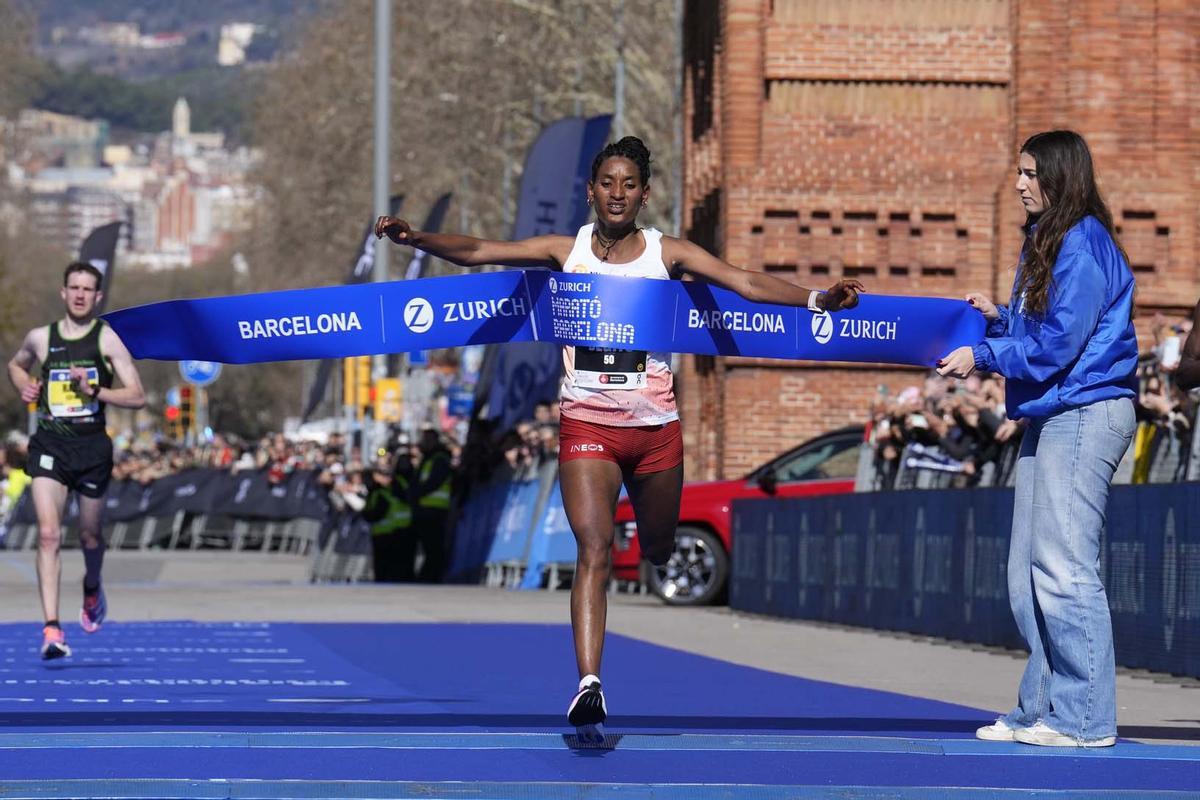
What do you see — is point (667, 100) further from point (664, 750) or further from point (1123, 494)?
point (664, 750)

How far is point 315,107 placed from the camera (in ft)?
234

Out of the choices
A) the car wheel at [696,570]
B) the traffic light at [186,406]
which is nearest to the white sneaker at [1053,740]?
the car wheel at [696,570]

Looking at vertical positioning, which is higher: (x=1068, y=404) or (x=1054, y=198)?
(x=1054, y=198)

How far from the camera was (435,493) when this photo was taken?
28.9 metres

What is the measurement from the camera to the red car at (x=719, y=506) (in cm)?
2286

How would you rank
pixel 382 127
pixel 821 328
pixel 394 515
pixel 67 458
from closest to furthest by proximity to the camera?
pixel 821 328 < pixel 67 458 < pixel 394 515 < pixel 382 127

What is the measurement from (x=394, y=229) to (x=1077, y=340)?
2.34 meters

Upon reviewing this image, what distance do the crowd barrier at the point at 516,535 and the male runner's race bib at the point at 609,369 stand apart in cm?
1717

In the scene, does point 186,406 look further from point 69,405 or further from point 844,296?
point 844,296

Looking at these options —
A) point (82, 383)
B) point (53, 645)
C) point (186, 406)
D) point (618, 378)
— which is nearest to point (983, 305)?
point (618, 378)

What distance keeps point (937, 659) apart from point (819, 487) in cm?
757

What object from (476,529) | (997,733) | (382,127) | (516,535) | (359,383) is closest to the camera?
(997,733)

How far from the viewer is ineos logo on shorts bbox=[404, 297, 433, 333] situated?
31.7 ft

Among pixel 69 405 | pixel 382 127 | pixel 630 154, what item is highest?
pixel 382 127
